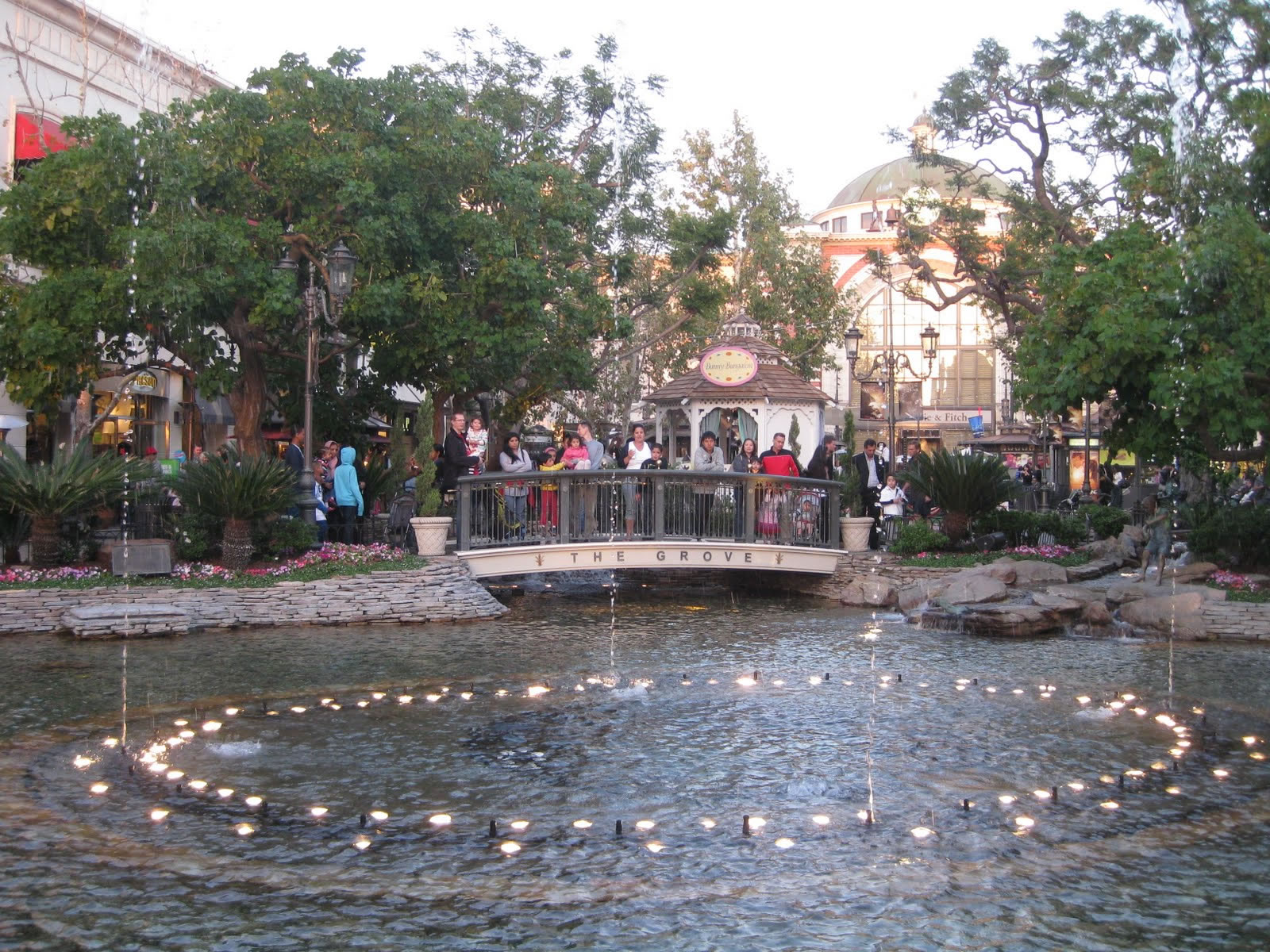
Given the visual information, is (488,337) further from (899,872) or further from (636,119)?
(899,872)

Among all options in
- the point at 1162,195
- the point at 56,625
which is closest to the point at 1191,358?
the point at 1162,195

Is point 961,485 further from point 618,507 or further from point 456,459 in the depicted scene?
point 456,459

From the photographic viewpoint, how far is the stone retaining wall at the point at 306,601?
15.3m

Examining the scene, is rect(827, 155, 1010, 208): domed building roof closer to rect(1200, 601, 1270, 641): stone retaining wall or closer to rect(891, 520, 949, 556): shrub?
rect(891, 520, 949, 556): shrub

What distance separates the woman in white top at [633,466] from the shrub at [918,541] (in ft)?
13.0

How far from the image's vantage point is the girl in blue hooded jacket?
19.5 metres

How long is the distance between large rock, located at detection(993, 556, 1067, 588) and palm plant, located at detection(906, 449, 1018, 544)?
170cm

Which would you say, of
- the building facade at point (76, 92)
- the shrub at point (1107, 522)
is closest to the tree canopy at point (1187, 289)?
the shrub at point (1107, 522)

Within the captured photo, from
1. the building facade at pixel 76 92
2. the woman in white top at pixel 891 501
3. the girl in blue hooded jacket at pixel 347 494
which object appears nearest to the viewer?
the girl in blue hooded jacket at pixel 347 494

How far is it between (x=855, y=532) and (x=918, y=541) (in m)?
0.99

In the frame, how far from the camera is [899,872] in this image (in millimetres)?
6547

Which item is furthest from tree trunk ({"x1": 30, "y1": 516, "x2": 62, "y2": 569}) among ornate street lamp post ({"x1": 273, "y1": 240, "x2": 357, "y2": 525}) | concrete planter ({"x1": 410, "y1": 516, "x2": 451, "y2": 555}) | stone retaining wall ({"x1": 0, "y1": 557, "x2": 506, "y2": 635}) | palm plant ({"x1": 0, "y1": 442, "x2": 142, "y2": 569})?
concrete planter ({"x1": 410, "y1": 516, "x2": 451, "y2": 555})

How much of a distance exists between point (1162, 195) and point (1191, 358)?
399 centimetres

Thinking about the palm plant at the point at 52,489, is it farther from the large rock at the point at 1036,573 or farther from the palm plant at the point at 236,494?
the large rock at the point at 1036,573
